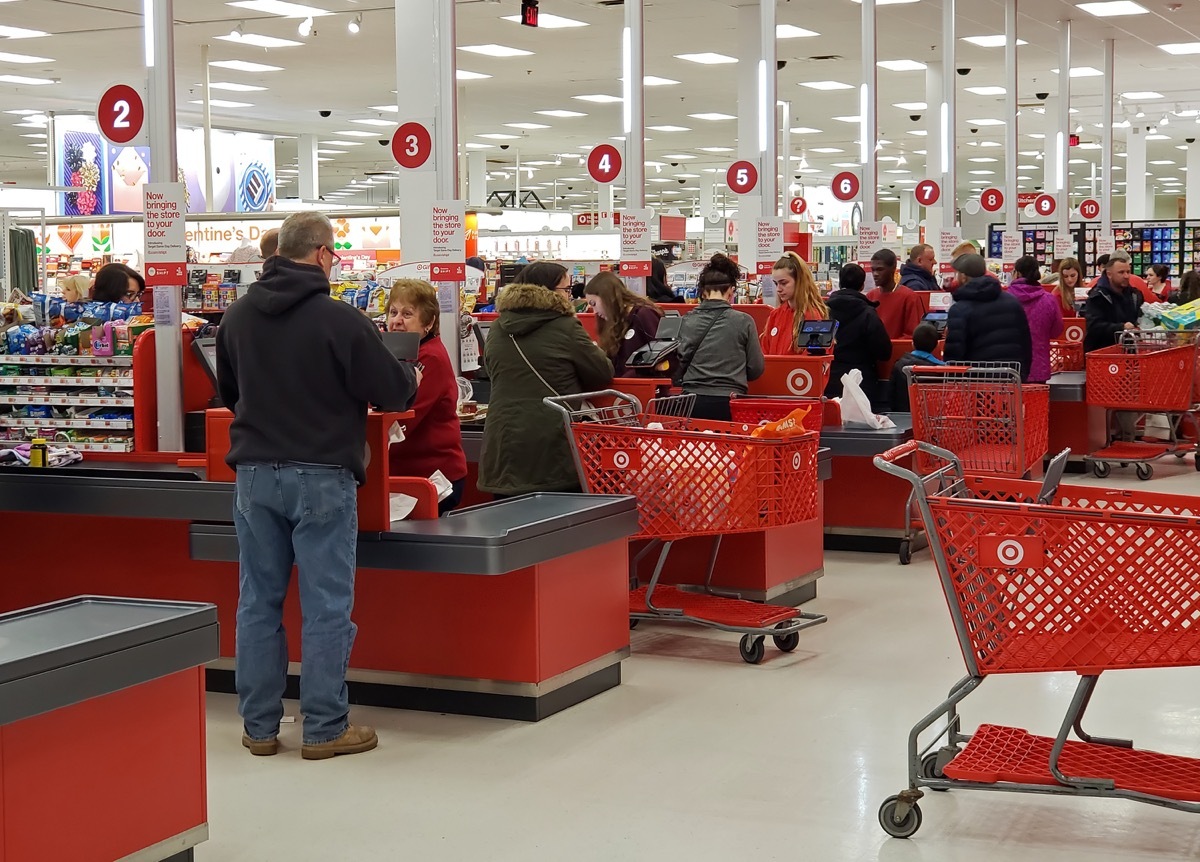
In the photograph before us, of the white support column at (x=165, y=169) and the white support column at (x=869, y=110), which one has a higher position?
the white support column at (x=869, y=110)

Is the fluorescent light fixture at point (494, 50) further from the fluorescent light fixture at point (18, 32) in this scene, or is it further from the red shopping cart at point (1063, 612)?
the red shopping cart at point (1063, 612)

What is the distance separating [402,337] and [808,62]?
15.6m

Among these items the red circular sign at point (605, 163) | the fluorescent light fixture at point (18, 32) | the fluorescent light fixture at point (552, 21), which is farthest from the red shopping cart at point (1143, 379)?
the fluorescent light fixture at point (18, 32)

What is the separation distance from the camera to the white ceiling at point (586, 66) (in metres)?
15.5

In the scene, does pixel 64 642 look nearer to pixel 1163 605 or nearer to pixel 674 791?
pixel 674 791

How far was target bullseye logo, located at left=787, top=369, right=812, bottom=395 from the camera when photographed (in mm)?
7324

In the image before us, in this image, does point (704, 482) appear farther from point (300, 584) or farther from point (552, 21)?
point (552, 21)

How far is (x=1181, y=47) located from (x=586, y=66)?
7613 millimetres

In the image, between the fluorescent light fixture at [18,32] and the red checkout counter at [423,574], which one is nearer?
the red checkout counter at [423,574]

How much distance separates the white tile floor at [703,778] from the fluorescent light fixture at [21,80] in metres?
17.1

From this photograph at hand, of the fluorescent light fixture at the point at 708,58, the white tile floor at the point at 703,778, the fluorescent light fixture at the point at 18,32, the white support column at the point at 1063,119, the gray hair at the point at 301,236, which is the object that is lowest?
the white tile floor at the point at 703,778

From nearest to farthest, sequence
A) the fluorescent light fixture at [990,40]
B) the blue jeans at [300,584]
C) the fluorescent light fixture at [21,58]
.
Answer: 1. the blue jeans at [300,584]
2. the fluorescent light fixture at [990,40]
3. the fluorescent light fixture at [21,58]

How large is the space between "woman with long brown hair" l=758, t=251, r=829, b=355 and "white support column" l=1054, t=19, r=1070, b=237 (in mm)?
9351

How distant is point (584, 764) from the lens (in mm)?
4242
